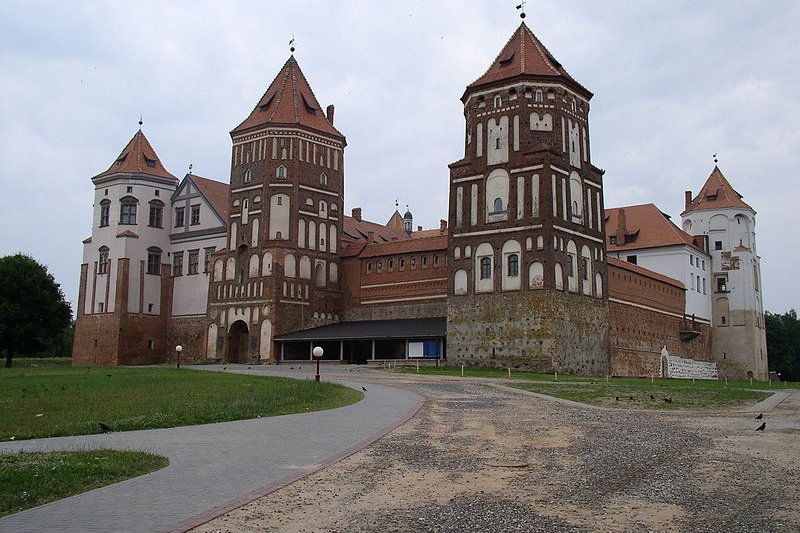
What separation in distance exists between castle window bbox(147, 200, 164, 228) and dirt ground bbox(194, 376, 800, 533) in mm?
51070

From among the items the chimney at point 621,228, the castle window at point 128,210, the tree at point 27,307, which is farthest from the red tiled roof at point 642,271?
the tree at point 27,307

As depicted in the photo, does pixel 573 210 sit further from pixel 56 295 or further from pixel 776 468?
pixel 56 295

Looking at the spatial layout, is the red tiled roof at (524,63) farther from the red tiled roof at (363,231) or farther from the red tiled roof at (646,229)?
the red tiled roof at (646,229)

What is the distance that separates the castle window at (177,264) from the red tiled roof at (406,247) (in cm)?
1544

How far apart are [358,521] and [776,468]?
22.4 ft

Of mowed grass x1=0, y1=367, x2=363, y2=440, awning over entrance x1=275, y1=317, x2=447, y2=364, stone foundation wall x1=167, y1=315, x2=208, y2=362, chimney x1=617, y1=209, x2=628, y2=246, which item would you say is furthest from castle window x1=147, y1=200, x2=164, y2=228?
chimney x1=617, y1=209, x2=628, y2=246

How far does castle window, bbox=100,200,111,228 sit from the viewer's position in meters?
63.3

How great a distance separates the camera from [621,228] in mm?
68312

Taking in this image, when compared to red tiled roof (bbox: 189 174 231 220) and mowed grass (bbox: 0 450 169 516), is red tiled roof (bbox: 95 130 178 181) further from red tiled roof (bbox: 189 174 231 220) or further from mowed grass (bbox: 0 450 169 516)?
mowed grass (bbox: 0 450 169 516)

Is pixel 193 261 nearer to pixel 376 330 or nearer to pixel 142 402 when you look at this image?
pixel 376 330

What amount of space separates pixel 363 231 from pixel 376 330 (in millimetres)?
20365

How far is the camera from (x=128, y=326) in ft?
198

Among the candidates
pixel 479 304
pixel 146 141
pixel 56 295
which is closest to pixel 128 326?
pixel 56 295

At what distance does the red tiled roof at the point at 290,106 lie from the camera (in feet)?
188
